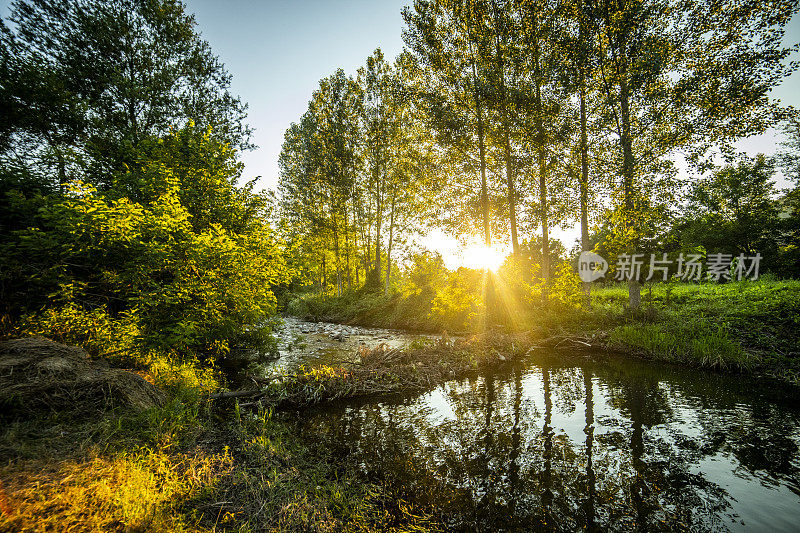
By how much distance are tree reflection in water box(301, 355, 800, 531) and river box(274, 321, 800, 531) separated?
24 mm

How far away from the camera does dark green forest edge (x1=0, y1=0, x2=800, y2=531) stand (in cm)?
394

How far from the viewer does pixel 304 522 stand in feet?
11.3

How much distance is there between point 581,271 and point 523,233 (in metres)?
3.82

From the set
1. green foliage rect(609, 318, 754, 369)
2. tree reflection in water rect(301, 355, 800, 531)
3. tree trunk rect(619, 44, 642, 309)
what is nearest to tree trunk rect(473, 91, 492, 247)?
tree trunk rect(619, 44, 642, 309)

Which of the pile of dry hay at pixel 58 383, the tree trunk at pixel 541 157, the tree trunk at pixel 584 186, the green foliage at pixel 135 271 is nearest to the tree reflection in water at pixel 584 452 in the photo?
the pile of dry hay at pixel 58 383

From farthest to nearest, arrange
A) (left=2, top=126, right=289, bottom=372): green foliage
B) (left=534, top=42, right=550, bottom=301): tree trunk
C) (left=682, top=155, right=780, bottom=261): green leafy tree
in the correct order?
1. (left=682, top=155, right=780, bottom=261): green leafy tree
2. (left=534, top=42, right=550, bottom=301): tree trunk
3. (left=2, top=126, right=289, bottom=372): green foliage

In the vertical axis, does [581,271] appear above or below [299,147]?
below

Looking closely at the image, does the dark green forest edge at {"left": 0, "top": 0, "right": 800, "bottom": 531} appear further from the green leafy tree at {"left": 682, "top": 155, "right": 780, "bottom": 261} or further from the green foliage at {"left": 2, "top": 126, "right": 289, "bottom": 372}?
the green leafy tree at {"left": 682, "top": 155, "right": 780, "bottom": 261}

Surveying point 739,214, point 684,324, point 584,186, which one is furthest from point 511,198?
point 739,214

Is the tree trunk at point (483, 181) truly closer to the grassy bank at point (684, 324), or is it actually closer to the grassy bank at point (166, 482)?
the grassy bank at point (684, 324)

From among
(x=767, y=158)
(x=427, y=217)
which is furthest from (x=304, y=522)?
(x=767, y=158)

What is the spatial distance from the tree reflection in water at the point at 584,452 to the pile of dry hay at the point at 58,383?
11.3 ft

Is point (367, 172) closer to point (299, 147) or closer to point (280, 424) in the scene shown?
point (299, 147)

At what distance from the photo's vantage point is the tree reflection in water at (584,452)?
416cm
